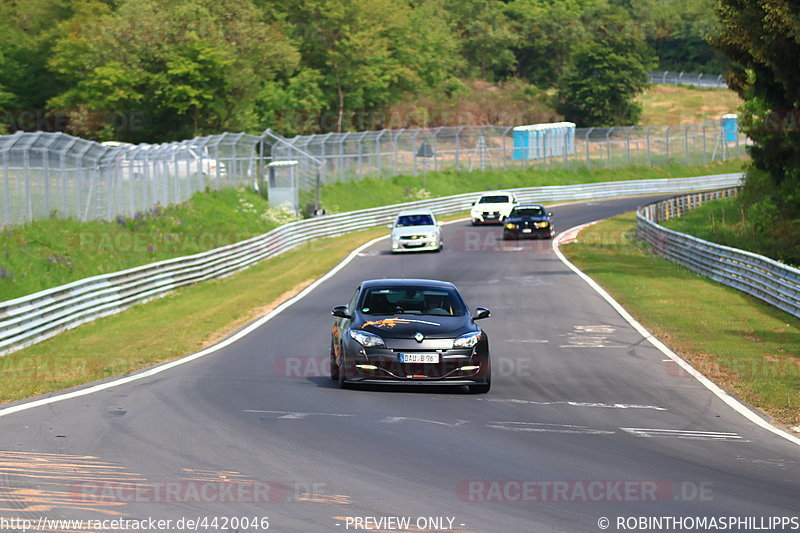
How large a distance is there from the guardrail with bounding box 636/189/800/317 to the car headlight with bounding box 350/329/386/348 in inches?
506

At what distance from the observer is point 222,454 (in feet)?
30.4

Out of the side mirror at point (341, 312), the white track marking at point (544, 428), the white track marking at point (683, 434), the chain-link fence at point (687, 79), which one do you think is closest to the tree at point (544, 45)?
the chain-link fence at point (687, 79)

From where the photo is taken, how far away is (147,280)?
28.9 m

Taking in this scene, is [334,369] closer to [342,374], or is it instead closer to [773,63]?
[342,374]

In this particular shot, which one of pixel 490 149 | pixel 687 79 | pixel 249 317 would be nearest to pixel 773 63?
pixel 249 317

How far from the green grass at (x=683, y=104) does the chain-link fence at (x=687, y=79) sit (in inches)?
87.5

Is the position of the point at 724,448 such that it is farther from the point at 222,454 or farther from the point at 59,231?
the point at 59,231

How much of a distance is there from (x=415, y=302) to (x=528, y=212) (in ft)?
98.8

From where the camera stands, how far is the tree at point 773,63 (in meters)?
27.8

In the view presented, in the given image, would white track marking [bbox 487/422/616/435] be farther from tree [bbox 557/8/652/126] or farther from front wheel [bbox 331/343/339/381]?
tree [bbox 557/8/652/126]

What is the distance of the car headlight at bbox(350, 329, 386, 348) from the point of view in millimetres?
13461

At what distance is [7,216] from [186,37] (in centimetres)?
4180

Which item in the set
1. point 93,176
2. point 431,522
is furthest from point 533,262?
point 431,522

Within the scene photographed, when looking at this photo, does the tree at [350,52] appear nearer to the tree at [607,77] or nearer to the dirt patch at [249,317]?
the tree at [607,77]
